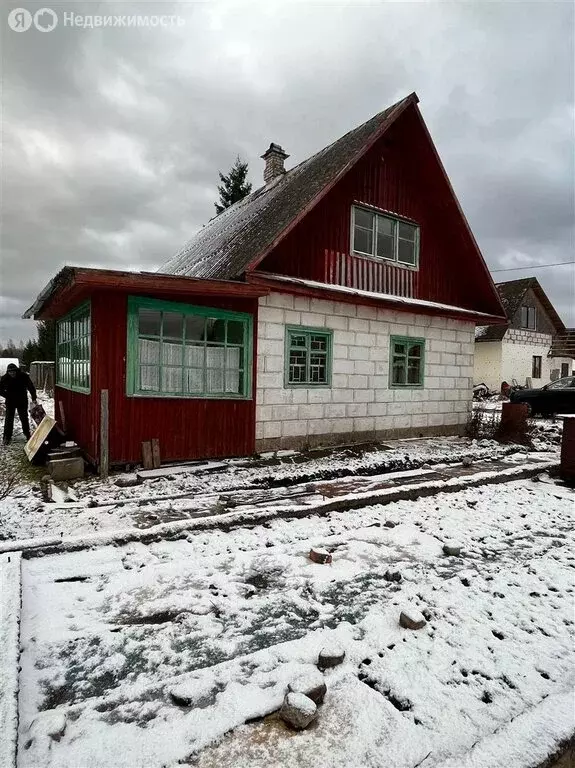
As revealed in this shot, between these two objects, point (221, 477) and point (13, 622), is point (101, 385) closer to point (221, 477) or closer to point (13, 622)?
point (221, 477)

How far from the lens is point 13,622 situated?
2.80m

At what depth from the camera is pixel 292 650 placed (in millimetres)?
2809

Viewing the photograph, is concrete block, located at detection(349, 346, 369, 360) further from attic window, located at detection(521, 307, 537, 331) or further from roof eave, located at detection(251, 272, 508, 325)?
attic window, located at detection(521, 307, 537, 331)

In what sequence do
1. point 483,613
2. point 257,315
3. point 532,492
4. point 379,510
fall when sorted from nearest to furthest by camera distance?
point 483,613 → point 379,510 → point 532,492 → point 257,315

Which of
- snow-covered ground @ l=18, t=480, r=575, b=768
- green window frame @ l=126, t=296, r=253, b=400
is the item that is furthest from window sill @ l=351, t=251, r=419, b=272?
snow-covered ground @ l=18, t=480, r=575, b=768

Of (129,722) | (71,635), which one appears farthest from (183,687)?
(71,635)

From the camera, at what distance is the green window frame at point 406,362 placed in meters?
10.7

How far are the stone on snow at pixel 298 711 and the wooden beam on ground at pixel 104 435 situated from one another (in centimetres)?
528

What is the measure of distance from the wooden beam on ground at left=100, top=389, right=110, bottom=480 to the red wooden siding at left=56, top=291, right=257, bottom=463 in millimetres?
216

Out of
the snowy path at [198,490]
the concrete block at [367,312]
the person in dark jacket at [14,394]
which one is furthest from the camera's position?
the concrete block at [367,312]

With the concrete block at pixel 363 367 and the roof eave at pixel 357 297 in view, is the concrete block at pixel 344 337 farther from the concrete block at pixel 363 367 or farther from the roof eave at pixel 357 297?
the roof eave at pixel 357 297

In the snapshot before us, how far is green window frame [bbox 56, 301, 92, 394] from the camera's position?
25.4ft

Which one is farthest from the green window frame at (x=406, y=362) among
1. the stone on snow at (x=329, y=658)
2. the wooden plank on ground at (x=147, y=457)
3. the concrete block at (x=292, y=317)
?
the stone on snow at (x=329, y=658)

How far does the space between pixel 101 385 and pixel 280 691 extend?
5635 mm
